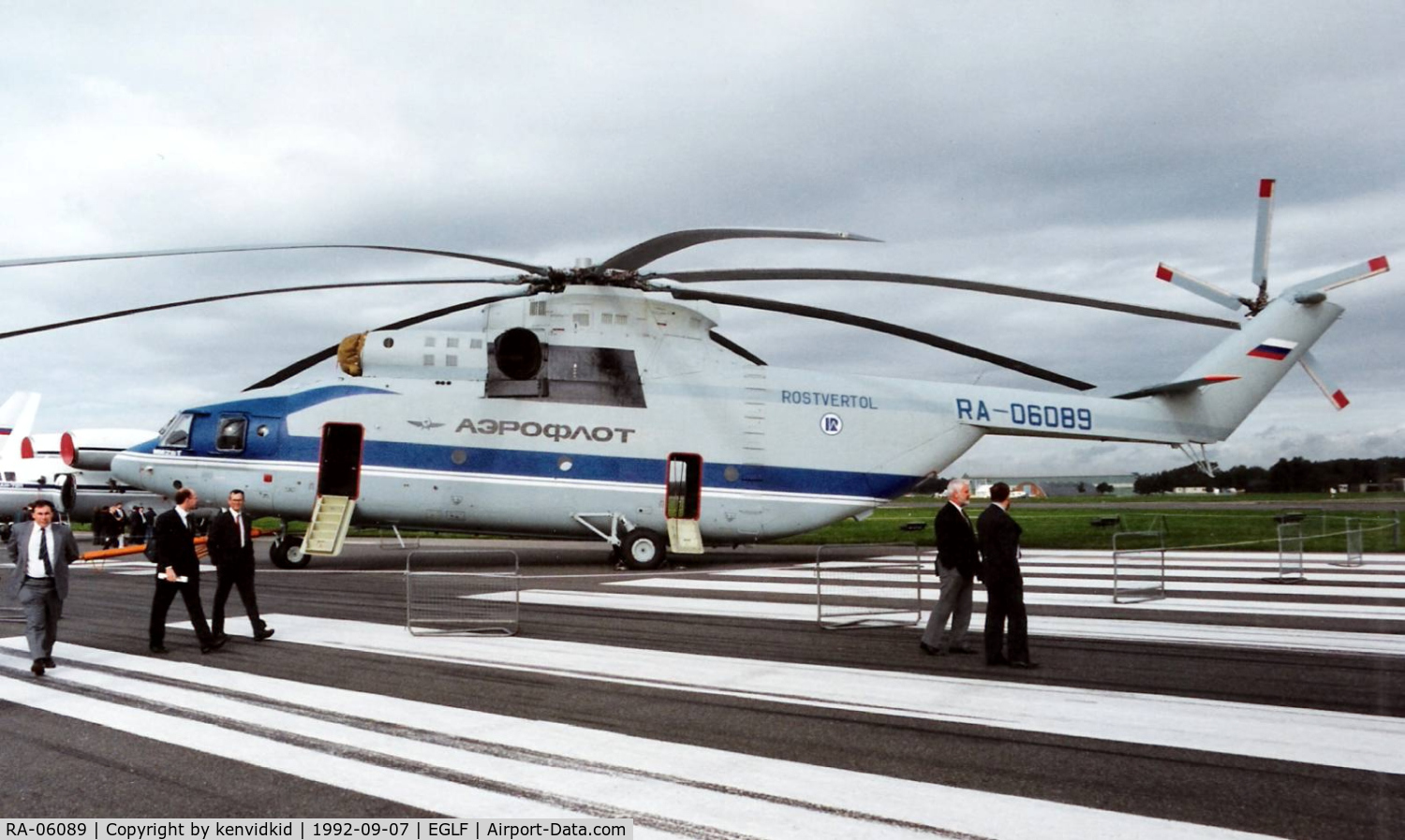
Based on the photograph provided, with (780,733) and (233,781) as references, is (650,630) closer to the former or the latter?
(780,733)

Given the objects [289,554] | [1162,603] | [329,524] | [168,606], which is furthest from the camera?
[289,554]

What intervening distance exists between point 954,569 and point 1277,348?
16.3 m

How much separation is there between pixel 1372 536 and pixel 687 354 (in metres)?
22.2

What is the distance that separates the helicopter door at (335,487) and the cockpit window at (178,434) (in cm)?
322

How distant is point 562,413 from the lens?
20.5 meters

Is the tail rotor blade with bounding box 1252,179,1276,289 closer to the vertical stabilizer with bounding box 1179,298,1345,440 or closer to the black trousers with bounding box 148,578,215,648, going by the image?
the vertical stabilizer with bounding box 1179,298,1345,440

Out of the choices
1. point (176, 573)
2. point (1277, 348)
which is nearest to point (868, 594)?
point (176, 573)

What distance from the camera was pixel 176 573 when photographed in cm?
1052

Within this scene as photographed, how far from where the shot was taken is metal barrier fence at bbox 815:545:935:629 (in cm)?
1254

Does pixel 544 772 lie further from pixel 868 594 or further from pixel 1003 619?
pixel 868 594

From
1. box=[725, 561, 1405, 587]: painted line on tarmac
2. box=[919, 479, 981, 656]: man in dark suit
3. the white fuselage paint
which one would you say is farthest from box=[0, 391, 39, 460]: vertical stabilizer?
box=[919, 479, 981, 656]: man in dark suit

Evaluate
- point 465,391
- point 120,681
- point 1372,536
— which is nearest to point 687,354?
point 465,391

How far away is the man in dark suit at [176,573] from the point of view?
1050 centimetres

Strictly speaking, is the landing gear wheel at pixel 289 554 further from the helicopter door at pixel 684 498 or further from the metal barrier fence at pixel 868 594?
the metal barrier fence at pixel 868 594
